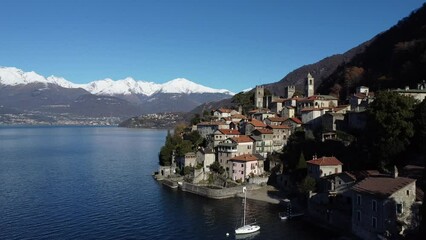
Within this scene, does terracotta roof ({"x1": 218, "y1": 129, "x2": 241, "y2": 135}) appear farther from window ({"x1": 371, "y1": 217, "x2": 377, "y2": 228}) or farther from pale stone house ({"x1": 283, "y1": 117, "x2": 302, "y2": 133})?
window ({"x1": 371, "y1": 217, "x2": 377, "y2": 228})

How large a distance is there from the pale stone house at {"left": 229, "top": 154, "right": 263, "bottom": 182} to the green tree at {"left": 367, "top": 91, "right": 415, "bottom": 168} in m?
19.9

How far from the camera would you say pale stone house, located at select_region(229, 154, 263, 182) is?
6369 centimetres

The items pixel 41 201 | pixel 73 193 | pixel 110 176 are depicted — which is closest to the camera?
pixel 41 201

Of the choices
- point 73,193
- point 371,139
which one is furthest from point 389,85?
point 73,193

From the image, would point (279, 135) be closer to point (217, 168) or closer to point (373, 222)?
point (217, 168)

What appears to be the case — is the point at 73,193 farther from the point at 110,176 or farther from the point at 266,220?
the point at 266,220

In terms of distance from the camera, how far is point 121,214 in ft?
165

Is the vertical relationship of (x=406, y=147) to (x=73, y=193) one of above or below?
above

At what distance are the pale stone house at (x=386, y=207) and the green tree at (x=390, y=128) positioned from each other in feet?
25.8

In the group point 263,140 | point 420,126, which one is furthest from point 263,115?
point 420,126

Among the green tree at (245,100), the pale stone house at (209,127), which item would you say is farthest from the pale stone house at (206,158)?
the green tree at (245,100)

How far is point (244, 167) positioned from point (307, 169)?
11.6 metres

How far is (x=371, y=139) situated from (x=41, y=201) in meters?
42.1

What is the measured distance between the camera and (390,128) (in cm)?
4572
